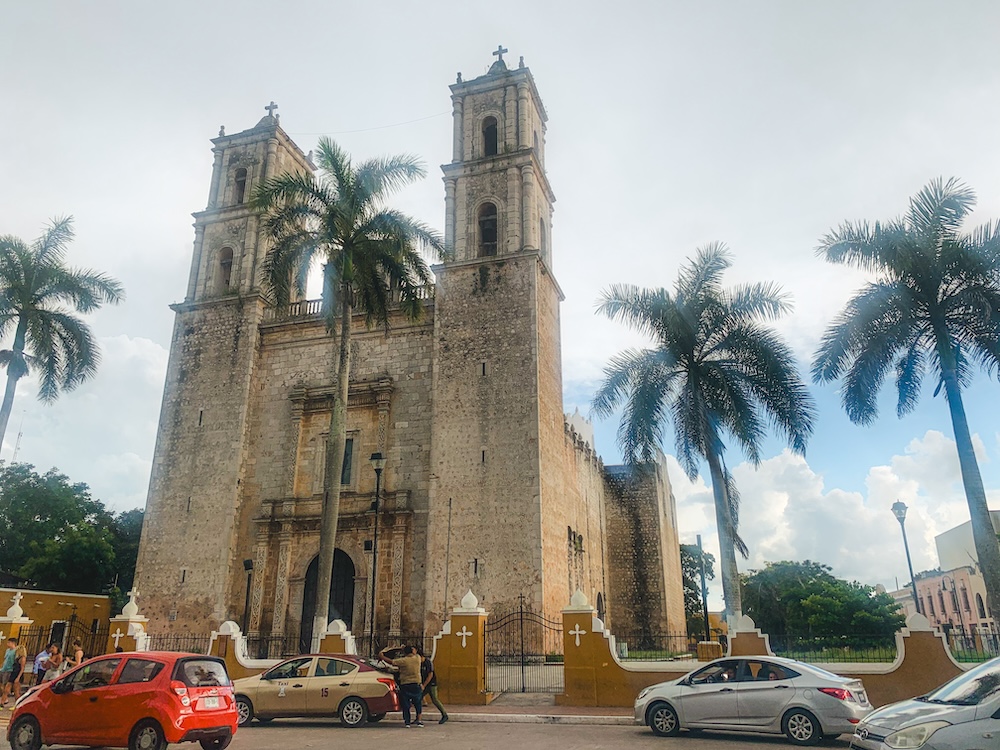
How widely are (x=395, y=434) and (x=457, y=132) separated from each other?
36.0 ft

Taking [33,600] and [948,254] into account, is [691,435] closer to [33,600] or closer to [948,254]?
[948,254]

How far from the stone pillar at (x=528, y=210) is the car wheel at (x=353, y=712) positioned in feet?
48.5

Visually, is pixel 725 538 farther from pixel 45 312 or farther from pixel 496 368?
pixel 45 312

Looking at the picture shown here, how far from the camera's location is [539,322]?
71.8ft

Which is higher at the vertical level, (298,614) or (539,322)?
(539,322)

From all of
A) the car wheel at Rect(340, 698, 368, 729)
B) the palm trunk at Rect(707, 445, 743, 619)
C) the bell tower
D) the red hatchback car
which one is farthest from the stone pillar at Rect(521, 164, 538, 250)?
the red hatchback car

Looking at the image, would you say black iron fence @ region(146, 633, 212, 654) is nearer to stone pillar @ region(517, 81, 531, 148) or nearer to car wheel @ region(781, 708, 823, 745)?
car wheel @ region(781, 708, 823, 745)

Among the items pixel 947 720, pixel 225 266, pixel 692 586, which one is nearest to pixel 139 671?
pixel 947 720

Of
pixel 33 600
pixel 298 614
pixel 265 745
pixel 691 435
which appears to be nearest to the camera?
pixel 265 745

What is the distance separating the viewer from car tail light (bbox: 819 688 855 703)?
8820mm

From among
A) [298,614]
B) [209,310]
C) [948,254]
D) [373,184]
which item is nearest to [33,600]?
[298,614]

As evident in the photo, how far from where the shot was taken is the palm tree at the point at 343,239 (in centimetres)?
1705

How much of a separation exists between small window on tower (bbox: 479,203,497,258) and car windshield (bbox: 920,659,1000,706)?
747 inches

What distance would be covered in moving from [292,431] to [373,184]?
9.11m
